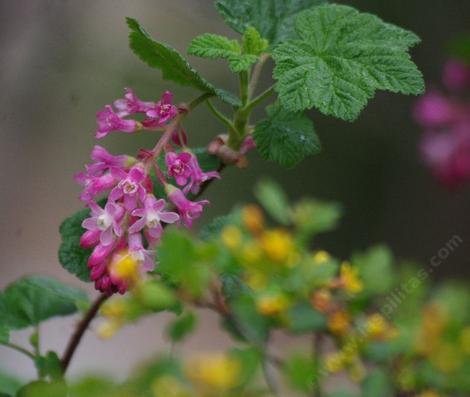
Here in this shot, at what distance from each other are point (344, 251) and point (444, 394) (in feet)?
4.46

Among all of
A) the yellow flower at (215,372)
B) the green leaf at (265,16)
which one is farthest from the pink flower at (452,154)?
the yellow flower at (215,372)

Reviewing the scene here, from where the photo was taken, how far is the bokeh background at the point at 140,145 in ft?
5.34

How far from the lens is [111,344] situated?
5.65ft

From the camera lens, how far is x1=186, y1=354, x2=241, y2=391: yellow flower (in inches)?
15.6

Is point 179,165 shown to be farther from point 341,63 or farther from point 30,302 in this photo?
point 30,302

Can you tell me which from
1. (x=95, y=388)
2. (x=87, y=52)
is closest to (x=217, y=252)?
(x=95, y=388)

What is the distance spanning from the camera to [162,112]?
0.74m

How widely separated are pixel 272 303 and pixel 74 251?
33 cm

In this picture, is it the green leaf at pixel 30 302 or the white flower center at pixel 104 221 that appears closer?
the white flower center at pixel 104 221

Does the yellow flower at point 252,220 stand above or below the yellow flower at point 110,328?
above

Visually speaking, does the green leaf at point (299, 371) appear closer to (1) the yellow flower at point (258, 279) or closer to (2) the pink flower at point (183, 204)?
(1) the yellow flower at point (258, 279)

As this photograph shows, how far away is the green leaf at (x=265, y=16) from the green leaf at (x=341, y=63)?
2.8 inches

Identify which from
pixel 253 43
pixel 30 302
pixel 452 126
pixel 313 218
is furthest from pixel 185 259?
pixel 452 126

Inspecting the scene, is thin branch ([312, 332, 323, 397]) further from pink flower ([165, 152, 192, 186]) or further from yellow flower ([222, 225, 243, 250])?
pink flower ([165, 152, 192, 186])
